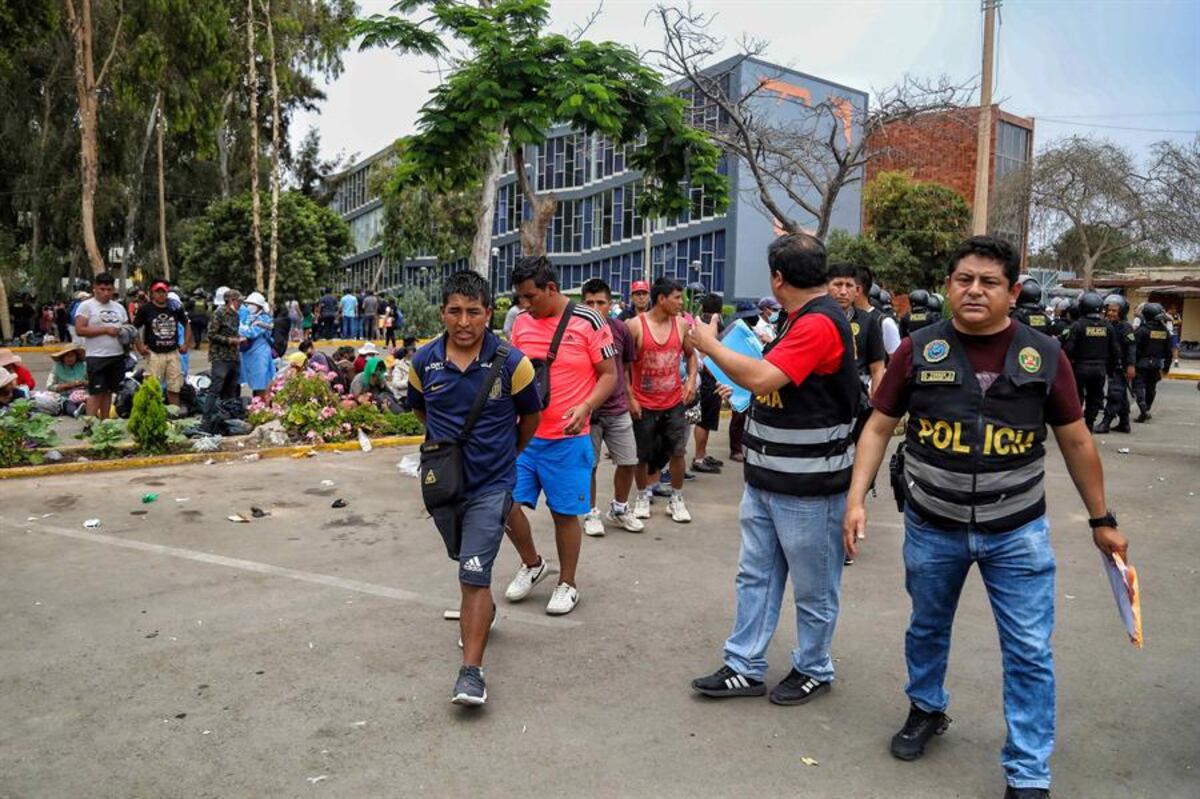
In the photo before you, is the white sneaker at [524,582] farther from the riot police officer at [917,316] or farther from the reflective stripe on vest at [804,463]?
Answer: the riot police officer at [917,316]

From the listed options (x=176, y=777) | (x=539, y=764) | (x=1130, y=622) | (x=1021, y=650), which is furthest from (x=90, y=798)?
(x=1130, y=622)

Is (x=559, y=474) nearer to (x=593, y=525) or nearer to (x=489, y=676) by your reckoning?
(x=489, y=676)

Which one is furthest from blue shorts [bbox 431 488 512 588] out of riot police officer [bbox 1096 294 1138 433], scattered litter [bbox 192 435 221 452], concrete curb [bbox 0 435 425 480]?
riot police officer [bbox 1096 294 1138 433]

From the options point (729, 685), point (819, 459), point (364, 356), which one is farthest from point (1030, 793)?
point (364, 356)

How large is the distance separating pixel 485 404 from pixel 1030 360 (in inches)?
82.1

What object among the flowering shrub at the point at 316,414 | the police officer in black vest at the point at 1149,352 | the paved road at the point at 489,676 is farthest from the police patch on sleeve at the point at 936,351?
the police officer in black vest at the point at 1149,352

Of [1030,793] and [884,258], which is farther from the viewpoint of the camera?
[884,258]

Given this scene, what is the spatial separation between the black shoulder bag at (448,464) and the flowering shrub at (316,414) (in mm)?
6516

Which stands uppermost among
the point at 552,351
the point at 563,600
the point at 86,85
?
the point at 86,85

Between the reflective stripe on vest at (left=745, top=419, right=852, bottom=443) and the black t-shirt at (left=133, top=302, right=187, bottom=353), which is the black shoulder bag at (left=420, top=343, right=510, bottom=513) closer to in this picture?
the reflective stripe on vest at (left=745, top=419, right=852, bottom=443)

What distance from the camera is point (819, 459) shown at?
12.1ft

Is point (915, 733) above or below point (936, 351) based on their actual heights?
below

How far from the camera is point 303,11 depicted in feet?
110

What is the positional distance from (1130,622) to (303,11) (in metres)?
36.0
